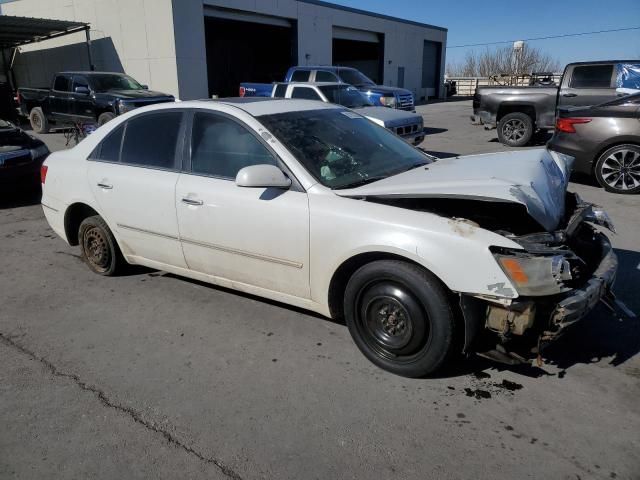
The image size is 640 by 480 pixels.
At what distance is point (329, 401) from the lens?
286 centimetres

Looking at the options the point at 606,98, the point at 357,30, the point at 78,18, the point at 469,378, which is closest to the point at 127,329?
the point at 469,378

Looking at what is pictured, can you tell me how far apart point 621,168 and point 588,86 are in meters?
4.58

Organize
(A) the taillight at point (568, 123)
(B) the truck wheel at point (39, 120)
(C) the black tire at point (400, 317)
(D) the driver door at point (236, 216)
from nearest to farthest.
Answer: (C) the black tire at point (400, 317) < (D) the driver door at point (236, 216) < (A) the taillight at point (568, 123) < (B) the truck wheel at point (39, 120)

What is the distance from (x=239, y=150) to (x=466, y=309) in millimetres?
1968

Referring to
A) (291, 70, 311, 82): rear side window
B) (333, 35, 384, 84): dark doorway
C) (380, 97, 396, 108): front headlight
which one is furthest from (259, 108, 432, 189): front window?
(333, 35, 384, 84): dark doorway

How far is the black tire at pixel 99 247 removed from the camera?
4.59 meters

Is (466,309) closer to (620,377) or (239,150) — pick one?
(620,377)

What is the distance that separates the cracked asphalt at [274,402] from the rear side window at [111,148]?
1.30 metres

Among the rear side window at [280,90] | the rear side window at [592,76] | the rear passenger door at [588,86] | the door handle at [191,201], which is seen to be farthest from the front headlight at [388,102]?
the door handle at [191,201]

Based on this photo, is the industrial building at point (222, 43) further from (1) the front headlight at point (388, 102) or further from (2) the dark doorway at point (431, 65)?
(1) the front headlight at point (388, 102)

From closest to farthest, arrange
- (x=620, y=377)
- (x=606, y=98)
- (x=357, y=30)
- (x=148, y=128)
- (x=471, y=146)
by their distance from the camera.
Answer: (x=620, y=377) < (x=148, y=128) < (x=606, y=98) < (x=471, y=146) < (x=357, y=30)

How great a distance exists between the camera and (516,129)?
12.3m

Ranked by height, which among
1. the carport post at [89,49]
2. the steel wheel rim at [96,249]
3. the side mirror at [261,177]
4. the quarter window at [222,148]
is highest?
the carport post at [89,49]

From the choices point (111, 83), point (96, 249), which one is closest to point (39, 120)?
point (111, 83)
